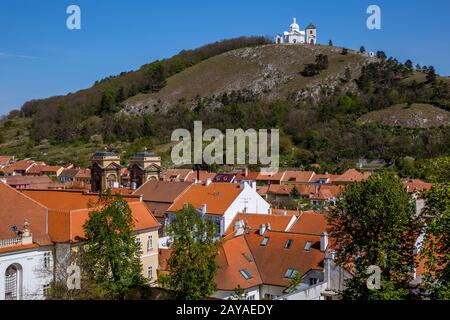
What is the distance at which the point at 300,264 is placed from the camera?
26.6 metres

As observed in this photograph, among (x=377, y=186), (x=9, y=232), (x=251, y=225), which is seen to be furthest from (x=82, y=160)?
(x=377, y=186)

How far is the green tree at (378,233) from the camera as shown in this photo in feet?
60.8

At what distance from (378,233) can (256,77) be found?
135 metres

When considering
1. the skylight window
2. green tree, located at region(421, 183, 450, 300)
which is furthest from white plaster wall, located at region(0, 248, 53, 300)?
green tree, located at region(421, 183, 450, 300)

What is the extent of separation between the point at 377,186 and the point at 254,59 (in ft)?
485

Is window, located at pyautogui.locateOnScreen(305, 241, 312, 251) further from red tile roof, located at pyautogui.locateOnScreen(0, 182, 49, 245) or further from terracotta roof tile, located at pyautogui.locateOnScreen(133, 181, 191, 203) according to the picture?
terracotta roof tile, located at pyautogui.locateOnScreen(133, 181, 191, 203)

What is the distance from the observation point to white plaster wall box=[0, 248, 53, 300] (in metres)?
23.1

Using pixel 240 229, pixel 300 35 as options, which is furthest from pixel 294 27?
pixel 240 229

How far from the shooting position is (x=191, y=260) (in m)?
20.2

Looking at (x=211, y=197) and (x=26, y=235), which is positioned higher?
(x=211, y=197)

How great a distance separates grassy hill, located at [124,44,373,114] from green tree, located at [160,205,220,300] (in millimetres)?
111769

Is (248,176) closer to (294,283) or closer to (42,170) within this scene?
(42,170)
